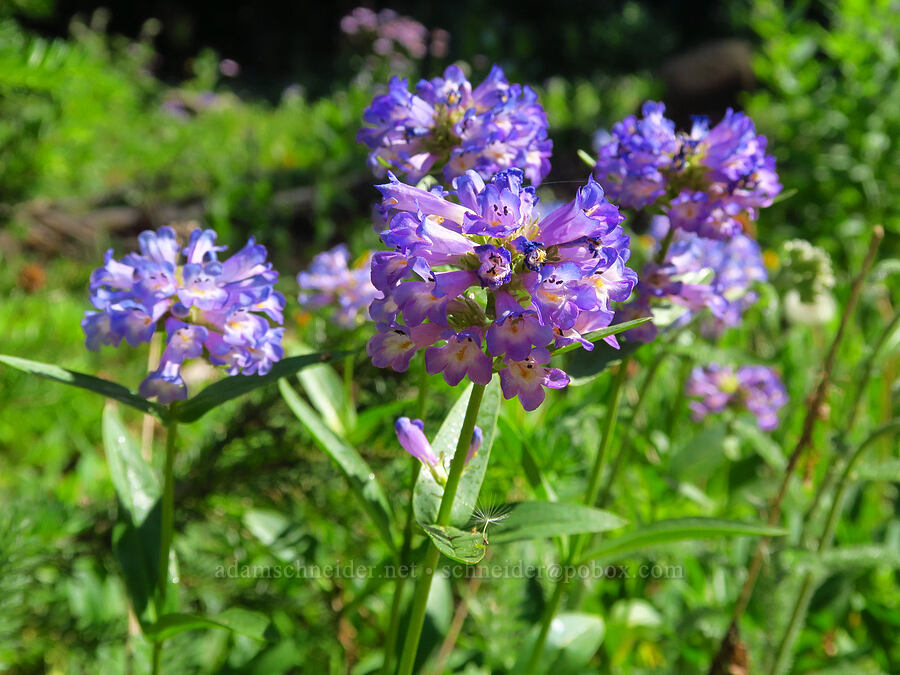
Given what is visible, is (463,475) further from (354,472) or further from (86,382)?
(86,382)

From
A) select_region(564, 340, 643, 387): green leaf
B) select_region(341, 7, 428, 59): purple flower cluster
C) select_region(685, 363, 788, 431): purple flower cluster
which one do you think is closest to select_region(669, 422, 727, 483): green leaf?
select_region(685, 363, 788, 431): purple flower cluster

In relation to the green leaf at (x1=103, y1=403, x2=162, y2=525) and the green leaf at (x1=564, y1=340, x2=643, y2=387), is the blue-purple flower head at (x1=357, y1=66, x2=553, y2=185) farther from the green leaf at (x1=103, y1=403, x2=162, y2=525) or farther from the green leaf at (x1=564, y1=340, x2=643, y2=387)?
the green leaf at (x1=103, y1=403, x2=162, y2=525)

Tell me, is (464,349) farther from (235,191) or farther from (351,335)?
(235,191)

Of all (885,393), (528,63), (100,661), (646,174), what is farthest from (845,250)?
(528,63)

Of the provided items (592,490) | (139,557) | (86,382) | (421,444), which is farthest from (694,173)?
(139,557)

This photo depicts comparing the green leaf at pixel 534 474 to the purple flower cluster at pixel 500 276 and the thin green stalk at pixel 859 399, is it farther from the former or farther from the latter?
the thin green stalk at pixel 859 399
